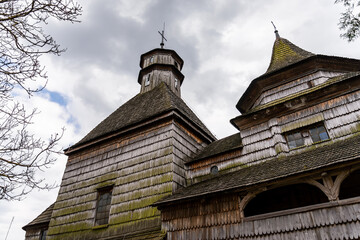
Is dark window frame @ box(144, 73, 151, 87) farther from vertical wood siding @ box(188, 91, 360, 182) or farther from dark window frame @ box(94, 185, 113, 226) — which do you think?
vertical wood siding @ box(188, 91, 360, 182)

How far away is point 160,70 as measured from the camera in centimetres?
1902

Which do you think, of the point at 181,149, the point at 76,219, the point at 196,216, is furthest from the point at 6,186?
the point at 76,219

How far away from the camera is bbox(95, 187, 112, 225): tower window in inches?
447

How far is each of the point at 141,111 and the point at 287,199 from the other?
29.7ft

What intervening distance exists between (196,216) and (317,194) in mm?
4237

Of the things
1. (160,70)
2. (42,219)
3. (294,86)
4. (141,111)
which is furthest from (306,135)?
(42,219)

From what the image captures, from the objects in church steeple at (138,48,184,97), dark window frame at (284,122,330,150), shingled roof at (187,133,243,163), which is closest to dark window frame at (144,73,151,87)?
church steeple at (138,48,184,97)

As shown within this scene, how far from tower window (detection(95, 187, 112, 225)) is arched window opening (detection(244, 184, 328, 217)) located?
6.44m

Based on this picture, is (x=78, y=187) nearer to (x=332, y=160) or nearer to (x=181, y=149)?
(x=181, y=149)

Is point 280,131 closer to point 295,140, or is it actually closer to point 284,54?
point 295,140

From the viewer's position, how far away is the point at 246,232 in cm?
707

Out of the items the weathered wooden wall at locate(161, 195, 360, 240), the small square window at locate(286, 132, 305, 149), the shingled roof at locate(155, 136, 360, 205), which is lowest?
the weathered wooden wall at locate(161, 195, 360, 240)

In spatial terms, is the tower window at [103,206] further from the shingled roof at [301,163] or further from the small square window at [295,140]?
the small square window at [295,140]

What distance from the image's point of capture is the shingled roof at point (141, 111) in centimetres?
1316
